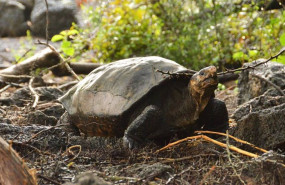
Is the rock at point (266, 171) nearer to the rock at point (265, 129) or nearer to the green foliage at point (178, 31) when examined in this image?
the rock at point (265, 129)

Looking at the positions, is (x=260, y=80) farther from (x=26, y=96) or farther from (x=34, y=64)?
(x=34, y=64)

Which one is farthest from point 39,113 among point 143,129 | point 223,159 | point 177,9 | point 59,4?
point 59,4

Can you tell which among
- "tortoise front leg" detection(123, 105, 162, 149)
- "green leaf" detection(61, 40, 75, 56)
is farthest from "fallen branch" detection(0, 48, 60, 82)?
"tortoise front leg" detection(123, 105, 162, 149)

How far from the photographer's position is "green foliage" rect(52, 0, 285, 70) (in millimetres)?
8375

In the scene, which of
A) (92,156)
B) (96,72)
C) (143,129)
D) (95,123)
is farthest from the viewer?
(96,72)

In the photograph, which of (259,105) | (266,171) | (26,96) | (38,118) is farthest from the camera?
(26,96)

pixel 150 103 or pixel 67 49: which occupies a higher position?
pixel 150 103

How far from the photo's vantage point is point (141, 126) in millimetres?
3500

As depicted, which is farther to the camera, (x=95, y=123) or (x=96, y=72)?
(x=96, y=72)

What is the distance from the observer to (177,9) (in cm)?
898

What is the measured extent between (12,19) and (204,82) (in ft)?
50.0

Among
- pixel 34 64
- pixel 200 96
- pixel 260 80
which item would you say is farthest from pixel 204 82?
pixel 34 64

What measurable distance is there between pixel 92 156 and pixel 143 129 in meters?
0.52

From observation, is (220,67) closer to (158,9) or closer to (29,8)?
(158,9)
